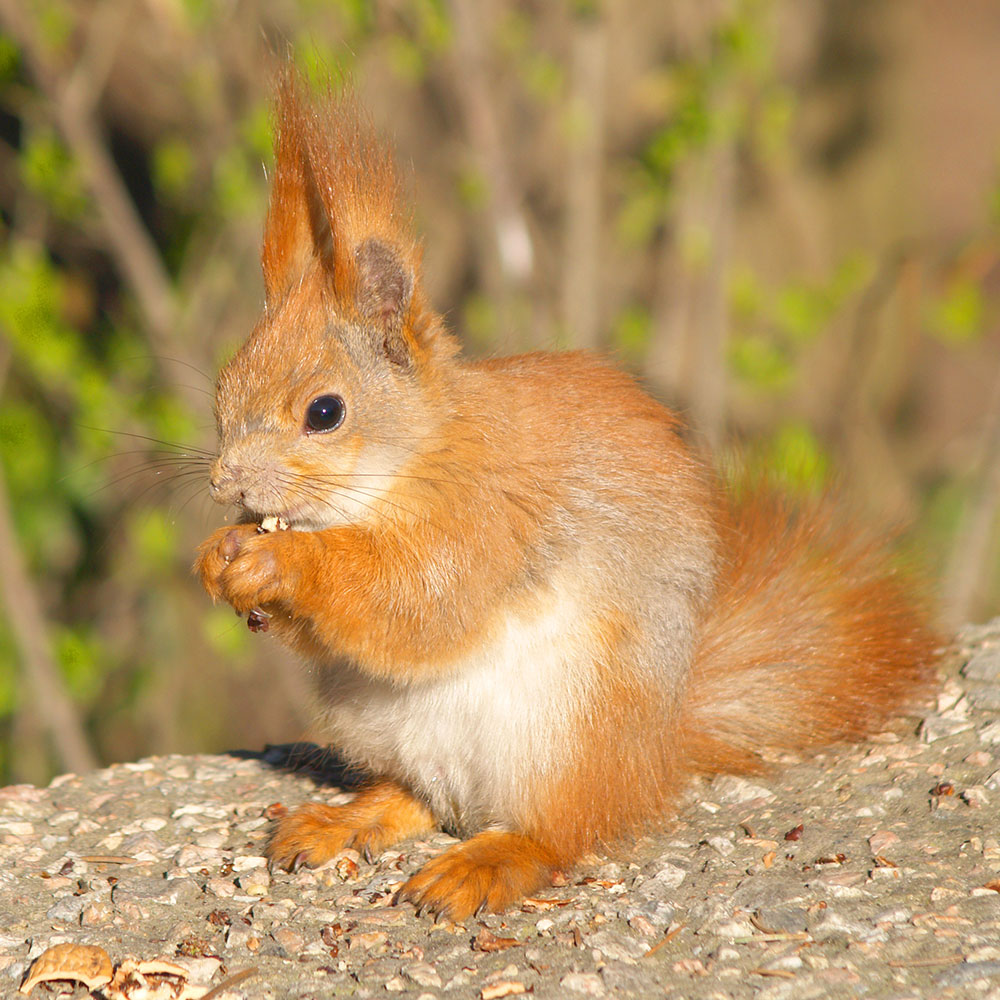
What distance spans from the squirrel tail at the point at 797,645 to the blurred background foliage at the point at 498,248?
1391mm

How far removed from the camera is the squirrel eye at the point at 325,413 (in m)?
1.97

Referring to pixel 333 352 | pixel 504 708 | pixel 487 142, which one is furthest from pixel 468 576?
pixel 487 142

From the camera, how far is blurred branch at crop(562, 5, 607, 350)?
4266 mm

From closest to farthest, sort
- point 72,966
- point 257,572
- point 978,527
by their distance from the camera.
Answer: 1. point 72,966
2. point 257,572
3. point 978,527

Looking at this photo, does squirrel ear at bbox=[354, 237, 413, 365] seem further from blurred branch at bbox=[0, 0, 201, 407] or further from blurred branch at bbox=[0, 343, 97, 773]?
blurred branch at bbox=[0, 343, 97, 773]

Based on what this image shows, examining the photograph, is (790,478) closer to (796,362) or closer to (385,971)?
(385,971)

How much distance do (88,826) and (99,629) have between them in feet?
10.2

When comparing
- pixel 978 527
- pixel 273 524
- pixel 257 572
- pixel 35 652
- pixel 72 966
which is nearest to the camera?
pixel 72 966

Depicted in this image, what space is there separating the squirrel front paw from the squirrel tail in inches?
27.1

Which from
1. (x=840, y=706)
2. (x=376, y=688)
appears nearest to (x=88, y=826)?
(x=376, y=688)

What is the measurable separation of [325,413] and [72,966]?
84cm

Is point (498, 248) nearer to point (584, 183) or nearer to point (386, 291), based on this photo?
point (584, 183)

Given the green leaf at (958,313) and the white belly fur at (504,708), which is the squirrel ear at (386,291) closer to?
the white belly fur at (504,708)

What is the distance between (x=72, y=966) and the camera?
66.9 inches
